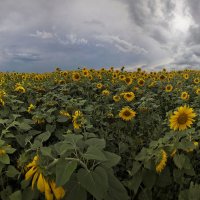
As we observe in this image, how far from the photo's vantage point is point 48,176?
72.3 inches

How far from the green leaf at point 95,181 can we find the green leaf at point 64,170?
0.26 feet

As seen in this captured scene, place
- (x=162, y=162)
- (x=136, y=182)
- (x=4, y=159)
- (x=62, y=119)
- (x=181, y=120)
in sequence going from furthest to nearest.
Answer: (x=62, y=119)
(x=181, y=120)
(x=136, y=182)
(x=162, y=162)
(x=4, y=159)

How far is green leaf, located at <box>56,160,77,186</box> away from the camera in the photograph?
1700 millimetres

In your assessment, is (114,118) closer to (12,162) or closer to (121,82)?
(12,162)

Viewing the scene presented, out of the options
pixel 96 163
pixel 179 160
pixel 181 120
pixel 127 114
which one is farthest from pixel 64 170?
pixel 127 114

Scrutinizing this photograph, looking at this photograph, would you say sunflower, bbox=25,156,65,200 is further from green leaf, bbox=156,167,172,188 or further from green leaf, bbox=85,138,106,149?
green leaf, bbox=156,167,172,188

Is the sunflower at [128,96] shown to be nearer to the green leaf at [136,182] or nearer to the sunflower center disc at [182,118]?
the sunflower center disc at [182,118]

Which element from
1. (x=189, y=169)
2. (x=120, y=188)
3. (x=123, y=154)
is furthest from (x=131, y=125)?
(x=120, y=188)

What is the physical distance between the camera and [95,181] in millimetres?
1776

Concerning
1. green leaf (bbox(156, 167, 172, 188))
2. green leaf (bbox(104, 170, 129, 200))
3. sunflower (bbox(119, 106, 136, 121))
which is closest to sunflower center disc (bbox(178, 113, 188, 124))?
green leaf (bbox(156, 167, 172, 188))

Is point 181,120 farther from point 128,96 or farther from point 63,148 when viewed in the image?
point 128,96

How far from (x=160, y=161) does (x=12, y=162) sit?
6.89 ft

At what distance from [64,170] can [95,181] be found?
18cm

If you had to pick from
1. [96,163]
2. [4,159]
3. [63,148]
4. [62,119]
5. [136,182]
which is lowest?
[136,182]
